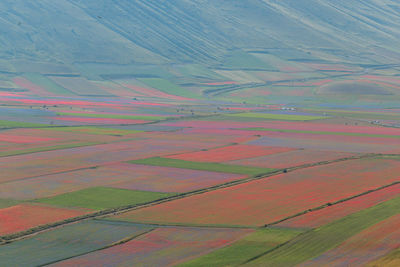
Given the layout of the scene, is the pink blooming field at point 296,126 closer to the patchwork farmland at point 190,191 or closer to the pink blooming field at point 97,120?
the patchwork farmland at point 190,191

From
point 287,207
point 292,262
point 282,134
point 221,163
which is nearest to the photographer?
point 292,262

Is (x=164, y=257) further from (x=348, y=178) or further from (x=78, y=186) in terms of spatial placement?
(x=348, y=178)

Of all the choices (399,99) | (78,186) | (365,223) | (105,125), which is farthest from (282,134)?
(399,99)

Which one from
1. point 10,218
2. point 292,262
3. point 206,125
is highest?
point 206,125

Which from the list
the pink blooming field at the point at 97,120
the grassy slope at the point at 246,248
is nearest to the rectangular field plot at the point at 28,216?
the grassy slope at the point at 246,248

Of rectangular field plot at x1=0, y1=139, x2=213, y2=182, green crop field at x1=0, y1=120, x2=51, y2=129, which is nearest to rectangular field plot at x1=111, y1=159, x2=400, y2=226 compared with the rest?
rectangular field plot at x1=0, y1=139, x2=213, y2=182

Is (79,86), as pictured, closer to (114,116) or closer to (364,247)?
(114,116)

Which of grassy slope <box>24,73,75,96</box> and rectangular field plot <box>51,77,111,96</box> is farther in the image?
rectangular field plot <box>51,77,111,96</box>

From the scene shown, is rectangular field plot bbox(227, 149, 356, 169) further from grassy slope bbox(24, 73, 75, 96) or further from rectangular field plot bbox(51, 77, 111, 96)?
rectangular field plot bbox(51, 77, 111, 96)
